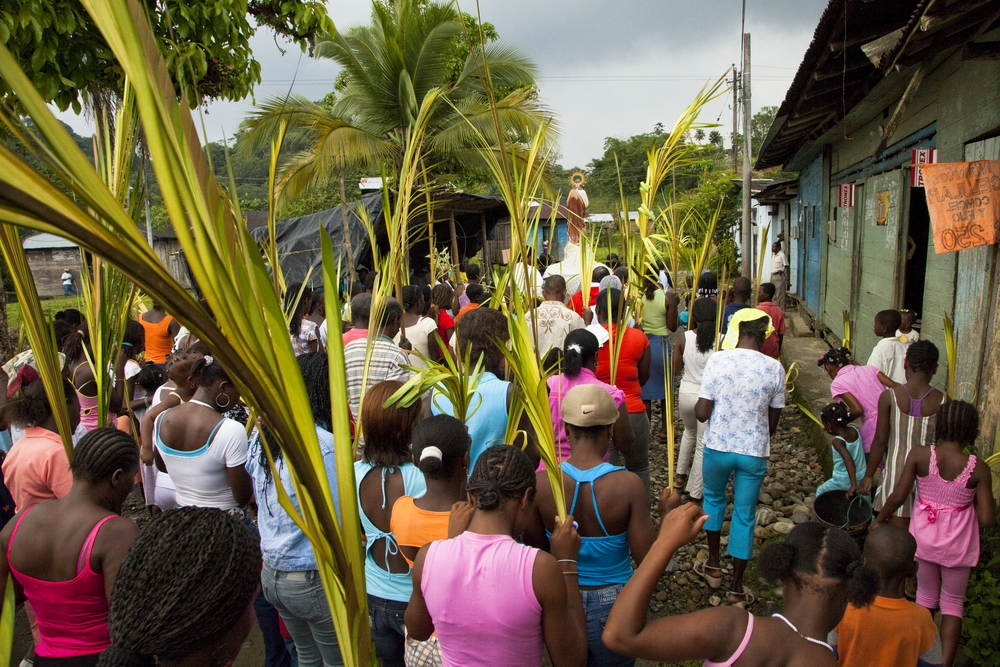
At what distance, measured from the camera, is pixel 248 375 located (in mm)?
719

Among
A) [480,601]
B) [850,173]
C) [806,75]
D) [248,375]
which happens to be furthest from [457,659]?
[850,173]

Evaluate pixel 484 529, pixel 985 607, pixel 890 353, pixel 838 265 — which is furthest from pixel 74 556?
pixel 838 265

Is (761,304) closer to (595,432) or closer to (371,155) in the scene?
(595,432)

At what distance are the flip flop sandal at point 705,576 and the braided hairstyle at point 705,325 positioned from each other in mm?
1496

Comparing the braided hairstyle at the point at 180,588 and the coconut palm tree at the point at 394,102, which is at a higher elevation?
the coconut palm tree at the point at 394,102

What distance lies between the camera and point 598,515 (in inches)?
90.4

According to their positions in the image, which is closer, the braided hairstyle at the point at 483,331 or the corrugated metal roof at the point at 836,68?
the braided hairstyle at the point at 483,331

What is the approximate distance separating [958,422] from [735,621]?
177cm

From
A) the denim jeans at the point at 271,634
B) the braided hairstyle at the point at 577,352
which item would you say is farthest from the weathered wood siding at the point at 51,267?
the braided hairstyle at the point at 577,352

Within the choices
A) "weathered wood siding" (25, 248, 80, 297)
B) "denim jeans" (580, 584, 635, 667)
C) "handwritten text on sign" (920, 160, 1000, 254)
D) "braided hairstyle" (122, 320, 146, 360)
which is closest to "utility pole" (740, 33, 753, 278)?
"handwritten text on sign" (920, 160, 1000, 254)

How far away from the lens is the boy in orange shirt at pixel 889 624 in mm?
2131

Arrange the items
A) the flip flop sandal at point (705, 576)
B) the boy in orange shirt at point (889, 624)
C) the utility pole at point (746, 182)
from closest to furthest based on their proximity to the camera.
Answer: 1. the boy in orange shirt at point (889, 624)
2. the flip flop sandal at point (705, 576)
3. the utility pole at point (746, 182)

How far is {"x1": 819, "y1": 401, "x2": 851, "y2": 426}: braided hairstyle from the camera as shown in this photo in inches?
143

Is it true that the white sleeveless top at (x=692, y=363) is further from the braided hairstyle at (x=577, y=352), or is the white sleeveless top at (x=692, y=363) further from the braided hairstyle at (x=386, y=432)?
the braided hairstyle at (x=386, y=432)
